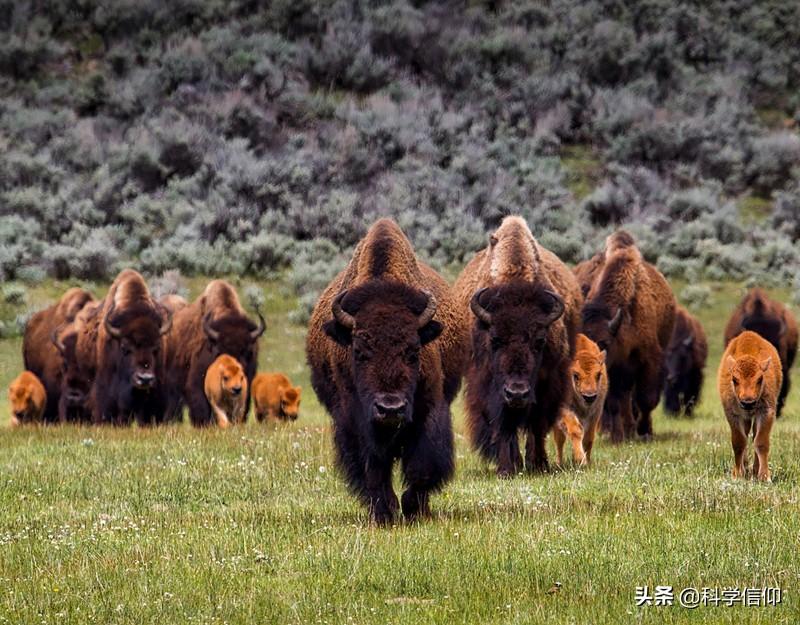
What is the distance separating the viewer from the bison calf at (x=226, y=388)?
17203 millimetres

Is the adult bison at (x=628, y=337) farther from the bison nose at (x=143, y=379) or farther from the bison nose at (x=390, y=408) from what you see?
the bison nose at (x=390, y=408)

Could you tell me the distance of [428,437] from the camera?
29.6 ft

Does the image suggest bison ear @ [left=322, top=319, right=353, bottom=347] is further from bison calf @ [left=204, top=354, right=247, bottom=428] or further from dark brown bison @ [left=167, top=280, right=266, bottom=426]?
dark brown bison @ [left=167, top=280, right=266, bottom=426]

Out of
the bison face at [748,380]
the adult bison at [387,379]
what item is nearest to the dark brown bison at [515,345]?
the adult bison at [387,379]

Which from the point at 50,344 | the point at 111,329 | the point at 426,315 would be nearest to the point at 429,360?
the point at 426,315

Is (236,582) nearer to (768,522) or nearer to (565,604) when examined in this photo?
(565,604)

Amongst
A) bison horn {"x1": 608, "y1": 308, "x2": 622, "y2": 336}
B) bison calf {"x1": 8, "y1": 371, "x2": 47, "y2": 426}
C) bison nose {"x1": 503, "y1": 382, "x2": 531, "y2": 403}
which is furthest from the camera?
bison calf {"x1": 8, "y1": 371, "x2": 47, "y2": 426}

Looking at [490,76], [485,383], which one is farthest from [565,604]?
[490,76]

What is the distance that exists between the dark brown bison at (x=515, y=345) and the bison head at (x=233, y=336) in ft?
17.9

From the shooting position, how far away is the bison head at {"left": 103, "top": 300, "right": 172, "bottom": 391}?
17172 millimetres

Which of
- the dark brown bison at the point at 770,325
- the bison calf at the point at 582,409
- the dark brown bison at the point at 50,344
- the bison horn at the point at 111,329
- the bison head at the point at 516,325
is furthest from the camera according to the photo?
the dark brown bison at the point at 50,344

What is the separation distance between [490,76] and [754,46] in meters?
9.91

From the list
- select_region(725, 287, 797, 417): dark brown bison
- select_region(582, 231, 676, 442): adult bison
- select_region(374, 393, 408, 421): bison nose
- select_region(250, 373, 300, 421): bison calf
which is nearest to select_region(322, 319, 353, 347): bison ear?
select_region(374, 393, 408, 421): bison nose

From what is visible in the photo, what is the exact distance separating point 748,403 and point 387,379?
3.14 m
